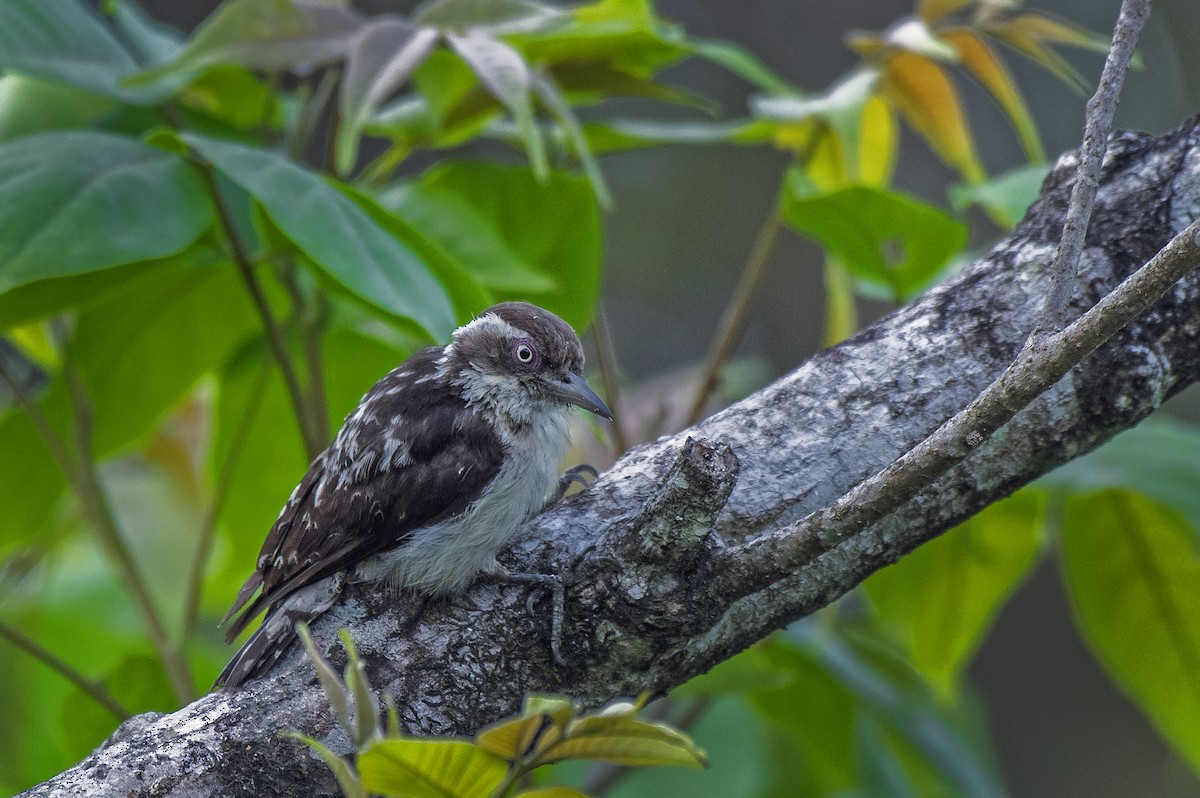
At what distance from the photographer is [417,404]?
8.13ft

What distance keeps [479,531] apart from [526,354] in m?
0.66

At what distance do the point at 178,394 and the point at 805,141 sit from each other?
1573 mm

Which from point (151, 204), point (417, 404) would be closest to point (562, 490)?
point (417, 404)

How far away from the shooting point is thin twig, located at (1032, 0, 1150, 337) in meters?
1.60

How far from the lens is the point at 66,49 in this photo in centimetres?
232

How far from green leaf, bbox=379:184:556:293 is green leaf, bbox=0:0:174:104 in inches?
21.9

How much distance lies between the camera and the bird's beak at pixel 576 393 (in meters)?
2.57

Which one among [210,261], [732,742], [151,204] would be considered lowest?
[732,742]

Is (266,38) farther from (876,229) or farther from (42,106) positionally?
(876,229)

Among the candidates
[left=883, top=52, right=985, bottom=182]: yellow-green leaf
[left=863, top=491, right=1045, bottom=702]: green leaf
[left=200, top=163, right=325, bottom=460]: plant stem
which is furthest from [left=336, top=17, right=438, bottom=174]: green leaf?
[left=863, top=491, right=1045, bottom=702]: green leaf

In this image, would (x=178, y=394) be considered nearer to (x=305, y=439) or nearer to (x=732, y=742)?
(x=305, y=439)

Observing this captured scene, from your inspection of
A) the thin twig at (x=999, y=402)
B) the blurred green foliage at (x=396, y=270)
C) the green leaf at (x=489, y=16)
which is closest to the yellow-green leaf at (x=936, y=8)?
the blurred green foliage at (x=396, y=270)

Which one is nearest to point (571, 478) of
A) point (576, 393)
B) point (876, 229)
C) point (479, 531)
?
point (576, 393)

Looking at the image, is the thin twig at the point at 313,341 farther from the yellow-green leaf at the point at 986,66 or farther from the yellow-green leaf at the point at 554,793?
the yellow-green leaf at the point at 986,66
